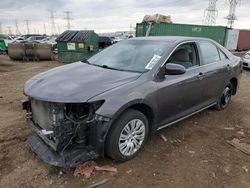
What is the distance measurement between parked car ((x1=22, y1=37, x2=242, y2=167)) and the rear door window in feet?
0.08

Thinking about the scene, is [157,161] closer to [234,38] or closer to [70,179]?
[70,179]

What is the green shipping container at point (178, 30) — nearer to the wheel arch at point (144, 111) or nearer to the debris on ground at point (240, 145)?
the debris on ground at point (240, 145)

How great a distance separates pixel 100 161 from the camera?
121 inches

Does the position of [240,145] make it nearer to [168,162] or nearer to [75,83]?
[168,162]

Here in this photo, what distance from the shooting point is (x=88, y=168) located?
2.91 meters

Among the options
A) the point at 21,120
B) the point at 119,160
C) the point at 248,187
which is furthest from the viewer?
the point at 21,120

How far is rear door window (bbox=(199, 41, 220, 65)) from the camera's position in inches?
164

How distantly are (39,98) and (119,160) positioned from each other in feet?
4.19

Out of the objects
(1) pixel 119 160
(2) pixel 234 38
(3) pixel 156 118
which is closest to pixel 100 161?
(1) pixel 119 160

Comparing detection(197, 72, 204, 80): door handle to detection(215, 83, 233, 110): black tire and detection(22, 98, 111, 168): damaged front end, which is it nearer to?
detection(215, 83, 233, 110): black tire

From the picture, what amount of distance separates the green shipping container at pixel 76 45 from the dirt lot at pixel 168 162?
8.65 metres

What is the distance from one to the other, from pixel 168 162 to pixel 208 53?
2318mm

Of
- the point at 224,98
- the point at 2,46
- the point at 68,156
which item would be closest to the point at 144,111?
the point at 68,156

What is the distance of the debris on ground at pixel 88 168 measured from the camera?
9.25 feet
